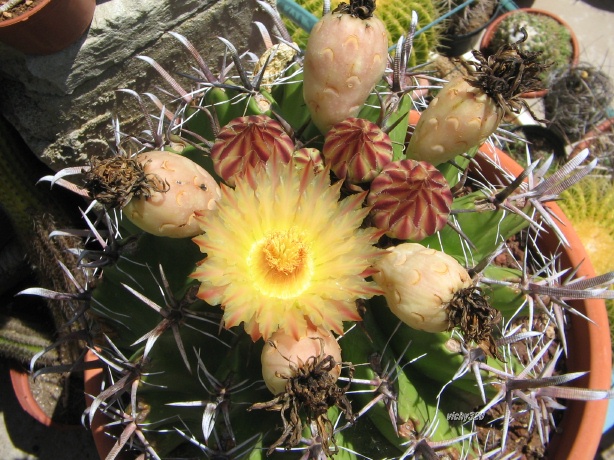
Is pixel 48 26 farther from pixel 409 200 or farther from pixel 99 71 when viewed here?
pixel 409 200

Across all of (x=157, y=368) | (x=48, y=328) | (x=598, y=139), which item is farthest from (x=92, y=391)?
(x=598, y=139)

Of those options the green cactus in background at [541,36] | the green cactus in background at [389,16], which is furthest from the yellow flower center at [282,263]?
the green cactus in background at [541,36]

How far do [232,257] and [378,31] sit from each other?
398 mm

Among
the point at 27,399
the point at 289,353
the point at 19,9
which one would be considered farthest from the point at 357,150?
the point at 27,399

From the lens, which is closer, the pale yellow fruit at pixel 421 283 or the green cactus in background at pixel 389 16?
the pale yellow fruit at pixel 421 283

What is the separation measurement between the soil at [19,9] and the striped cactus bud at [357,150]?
2.85 feet

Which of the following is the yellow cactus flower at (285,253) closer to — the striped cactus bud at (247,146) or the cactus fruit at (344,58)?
the striped cactus bud at (247,146)

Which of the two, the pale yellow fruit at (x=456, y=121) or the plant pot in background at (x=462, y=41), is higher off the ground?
the pale yellow fruit at (x=456, y=121)

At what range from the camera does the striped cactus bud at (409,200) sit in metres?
0.79

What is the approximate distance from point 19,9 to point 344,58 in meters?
0.89

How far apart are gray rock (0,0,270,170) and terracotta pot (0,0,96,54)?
0.03m

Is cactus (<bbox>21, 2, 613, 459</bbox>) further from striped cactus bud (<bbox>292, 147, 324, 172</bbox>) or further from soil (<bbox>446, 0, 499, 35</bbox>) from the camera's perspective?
soil (<bbox>446, 0, 499, 35</bbox>)

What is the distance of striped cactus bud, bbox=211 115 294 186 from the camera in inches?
32.5

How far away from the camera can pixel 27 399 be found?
1771mm
